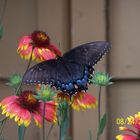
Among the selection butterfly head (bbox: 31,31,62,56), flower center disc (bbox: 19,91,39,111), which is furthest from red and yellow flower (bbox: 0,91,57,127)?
butterfly head (bbox: 31,31,62,56)

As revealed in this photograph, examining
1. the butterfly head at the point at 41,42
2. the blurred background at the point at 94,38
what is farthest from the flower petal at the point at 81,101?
the blurred background at the point at 94,38

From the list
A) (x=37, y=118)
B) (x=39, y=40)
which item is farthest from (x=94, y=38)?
(x=37, y=118)

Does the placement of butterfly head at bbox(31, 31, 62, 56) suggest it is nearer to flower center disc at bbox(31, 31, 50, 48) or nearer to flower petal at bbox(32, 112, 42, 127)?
flower center disc at bbox(31, 31, 50, 48)

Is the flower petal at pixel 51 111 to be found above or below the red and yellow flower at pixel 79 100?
below

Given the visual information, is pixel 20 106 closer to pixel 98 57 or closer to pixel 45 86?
pixel 45 86

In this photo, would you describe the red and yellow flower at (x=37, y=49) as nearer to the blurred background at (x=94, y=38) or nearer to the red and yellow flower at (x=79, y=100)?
the red and yellow flower at (x=79, y=100)

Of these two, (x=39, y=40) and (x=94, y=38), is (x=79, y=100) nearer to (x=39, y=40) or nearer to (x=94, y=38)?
(x=39, y=40)

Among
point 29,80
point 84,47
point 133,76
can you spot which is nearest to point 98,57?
point 84,47
